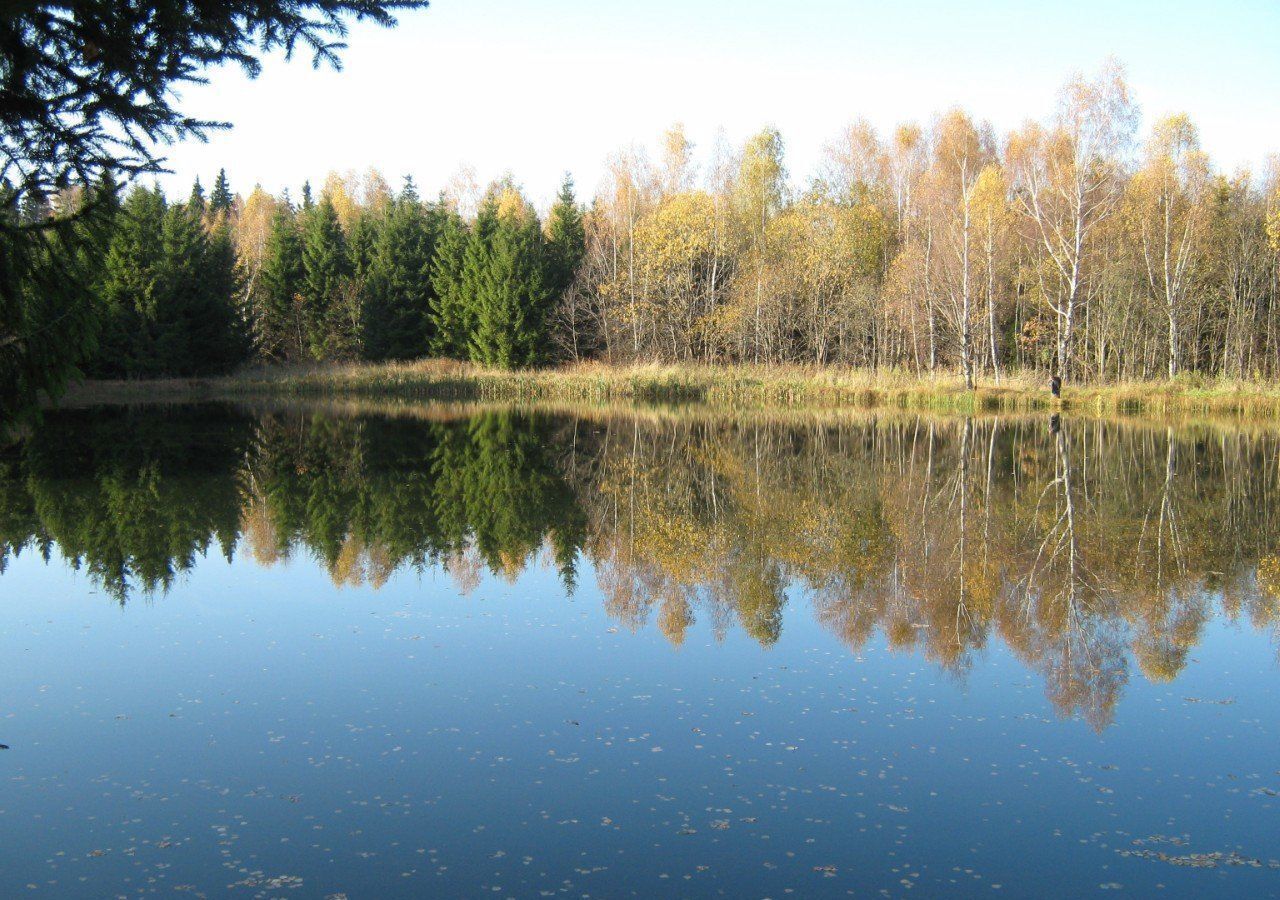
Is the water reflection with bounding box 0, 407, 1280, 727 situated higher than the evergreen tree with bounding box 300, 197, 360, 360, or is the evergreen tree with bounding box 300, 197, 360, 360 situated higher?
the evergreen tree with bounding box 300, 197, 360, 360

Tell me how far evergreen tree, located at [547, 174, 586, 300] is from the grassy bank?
5112mm

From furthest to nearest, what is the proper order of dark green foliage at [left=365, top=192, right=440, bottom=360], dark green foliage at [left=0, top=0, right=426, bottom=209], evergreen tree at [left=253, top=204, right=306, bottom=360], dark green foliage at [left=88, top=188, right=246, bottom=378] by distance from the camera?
evergreen tree at [left=253, top=204, right=306, bottom=360] < dark green foliage at [left=365, top=192, right=440, bottom=360] < dark green foliage at [left=88, top=188, right=246, bottom=378] < dark green foliage at [left=0, top=0, right=426, bottom=209]

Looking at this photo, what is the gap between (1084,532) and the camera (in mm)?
12656

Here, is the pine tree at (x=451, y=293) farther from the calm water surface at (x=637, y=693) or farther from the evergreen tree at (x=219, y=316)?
the calm water surface at (x=637, y=693)

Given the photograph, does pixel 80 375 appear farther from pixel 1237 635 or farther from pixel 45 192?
pixel 1237 635

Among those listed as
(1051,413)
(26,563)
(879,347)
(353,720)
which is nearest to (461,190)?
(879,347)

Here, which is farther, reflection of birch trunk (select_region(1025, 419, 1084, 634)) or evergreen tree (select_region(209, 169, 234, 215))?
evergreen tree (select_region(209, 169, 234, 215))

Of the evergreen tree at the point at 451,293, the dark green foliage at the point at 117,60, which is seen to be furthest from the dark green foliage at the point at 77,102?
the evergreen tree at the point at 451,293

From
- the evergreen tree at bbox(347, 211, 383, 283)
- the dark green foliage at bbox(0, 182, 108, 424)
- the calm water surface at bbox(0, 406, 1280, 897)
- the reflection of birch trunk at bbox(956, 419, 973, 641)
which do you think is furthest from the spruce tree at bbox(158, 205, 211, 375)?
the dark green foliage at bbox(0, 182, 108, 424)

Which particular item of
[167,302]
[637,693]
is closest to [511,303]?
[167,302]

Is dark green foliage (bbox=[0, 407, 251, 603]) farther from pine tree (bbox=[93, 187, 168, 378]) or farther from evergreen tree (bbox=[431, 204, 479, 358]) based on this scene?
evergreen tree (bbox=[431, 204, 479, 358])

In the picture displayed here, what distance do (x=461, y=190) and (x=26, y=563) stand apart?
69.9 meters

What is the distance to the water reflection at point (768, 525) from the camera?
9008 mm

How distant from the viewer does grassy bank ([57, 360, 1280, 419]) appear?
1231 inches
